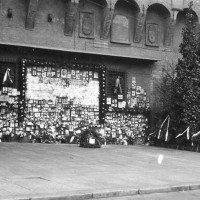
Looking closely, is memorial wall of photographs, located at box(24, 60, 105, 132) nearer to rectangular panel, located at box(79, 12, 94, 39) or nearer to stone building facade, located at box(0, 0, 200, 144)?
stone building facade, located at box(0, 0, 200, 144)

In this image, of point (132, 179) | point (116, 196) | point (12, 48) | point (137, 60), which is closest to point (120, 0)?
point (137, 60)

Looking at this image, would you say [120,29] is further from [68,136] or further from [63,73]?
[68,136]

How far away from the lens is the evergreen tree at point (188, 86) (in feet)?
65.7

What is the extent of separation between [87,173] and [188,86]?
10302mm

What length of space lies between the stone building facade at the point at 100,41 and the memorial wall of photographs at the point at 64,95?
77 mm

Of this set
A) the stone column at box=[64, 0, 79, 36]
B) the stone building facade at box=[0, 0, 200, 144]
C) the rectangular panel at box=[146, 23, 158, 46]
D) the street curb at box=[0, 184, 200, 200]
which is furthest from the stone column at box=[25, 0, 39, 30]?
the street curb at box=[0, 184, 200, 200]

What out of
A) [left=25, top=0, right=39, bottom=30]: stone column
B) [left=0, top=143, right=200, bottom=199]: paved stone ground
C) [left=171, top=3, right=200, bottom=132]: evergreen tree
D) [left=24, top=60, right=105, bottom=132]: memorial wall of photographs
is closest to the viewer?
[left=0, top=143, right=200, bottom=199]: paved stone ground

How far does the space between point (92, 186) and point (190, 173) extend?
4.16 metres

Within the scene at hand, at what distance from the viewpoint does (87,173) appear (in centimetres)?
1121

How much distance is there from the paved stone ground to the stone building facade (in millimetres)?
5264

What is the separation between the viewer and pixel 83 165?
12789 millimetres

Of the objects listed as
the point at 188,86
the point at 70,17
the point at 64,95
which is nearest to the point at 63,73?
the point at 64,95

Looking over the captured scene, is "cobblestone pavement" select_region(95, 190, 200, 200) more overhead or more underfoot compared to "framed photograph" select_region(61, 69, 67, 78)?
more underfoot

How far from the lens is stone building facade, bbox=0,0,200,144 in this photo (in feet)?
64.9
